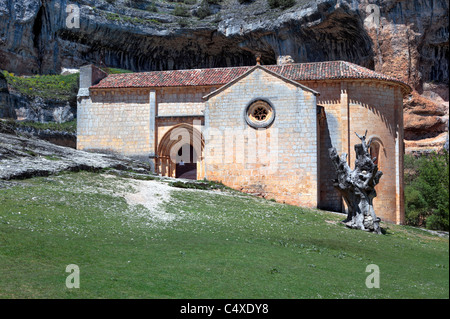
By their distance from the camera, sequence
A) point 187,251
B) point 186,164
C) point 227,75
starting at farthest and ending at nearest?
point 186,164
point 227,75
point 187,251

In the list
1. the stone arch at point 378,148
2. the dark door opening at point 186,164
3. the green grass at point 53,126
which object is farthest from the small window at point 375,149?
the green grass at point 53,126

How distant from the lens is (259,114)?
31.8 m

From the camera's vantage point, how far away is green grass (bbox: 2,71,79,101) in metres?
52.7

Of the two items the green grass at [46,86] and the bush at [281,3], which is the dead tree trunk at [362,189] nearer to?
the green grass at [46,86]

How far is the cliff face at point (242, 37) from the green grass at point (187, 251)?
92.9 ft

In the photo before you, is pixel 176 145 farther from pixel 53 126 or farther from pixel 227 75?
pixel 53 126

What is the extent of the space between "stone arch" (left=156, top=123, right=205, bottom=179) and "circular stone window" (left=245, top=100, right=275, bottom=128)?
4856mm

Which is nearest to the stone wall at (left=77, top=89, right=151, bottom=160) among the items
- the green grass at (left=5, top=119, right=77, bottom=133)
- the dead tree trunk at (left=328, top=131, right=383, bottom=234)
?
the green grass at (left=5, top=119, right=77, bottom=133)

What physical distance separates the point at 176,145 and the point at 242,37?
27818mm

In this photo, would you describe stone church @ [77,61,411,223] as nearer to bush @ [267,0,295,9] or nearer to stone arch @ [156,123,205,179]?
stone arch @ [156,123,205,179]

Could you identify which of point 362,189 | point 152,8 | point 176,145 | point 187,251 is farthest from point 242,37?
point 187,251

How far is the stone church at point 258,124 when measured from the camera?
30.8 meters

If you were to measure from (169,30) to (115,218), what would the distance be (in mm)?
49980

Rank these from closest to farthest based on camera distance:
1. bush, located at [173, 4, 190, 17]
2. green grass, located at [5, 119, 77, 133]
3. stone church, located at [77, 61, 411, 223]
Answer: stone church, located at [77, 61, 411, 223] < green grass, located at [5, 119, 77, 133] < bush, located at [173, 4, 190, 17]
